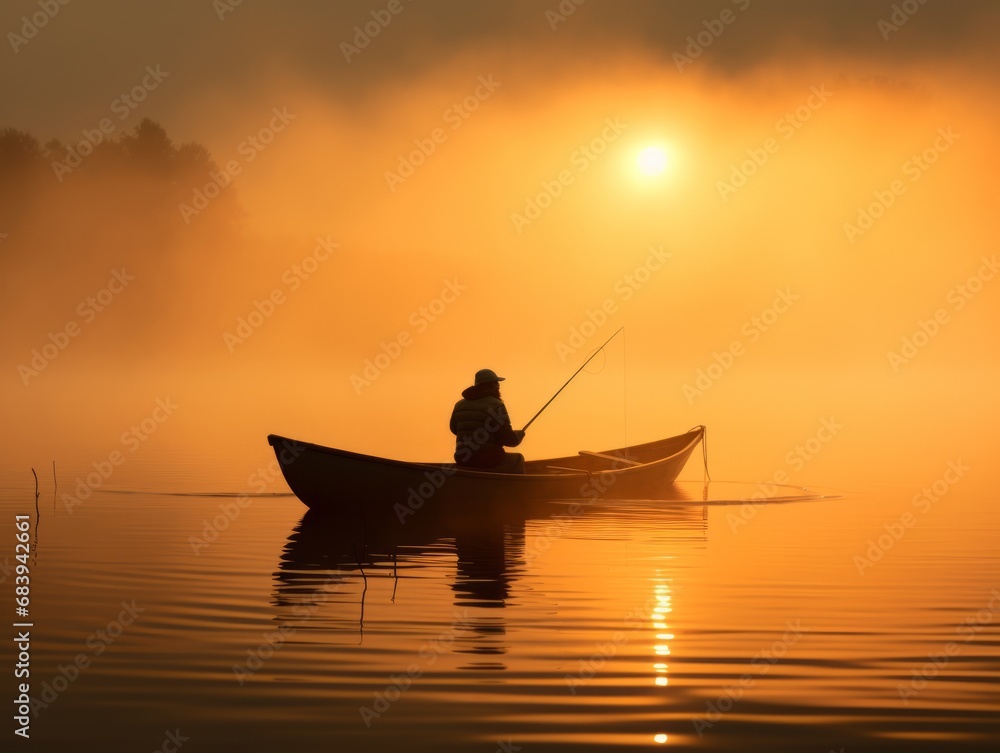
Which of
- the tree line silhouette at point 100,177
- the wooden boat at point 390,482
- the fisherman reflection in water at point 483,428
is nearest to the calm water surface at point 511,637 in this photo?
the wooden boat at point 390,482

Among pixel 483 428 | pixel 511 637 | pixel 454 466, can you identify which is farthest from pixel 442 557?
pixel 511 637

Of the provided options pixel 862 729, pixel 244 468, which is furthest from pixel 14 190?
pixel 862 729

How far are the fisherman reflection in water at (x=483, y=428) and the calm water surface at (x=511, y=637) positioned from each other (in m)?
1.37

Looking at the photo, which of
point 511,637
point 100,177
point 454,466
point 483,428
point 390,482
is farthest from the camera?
point 100,177

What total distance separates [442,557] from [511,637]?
560cm

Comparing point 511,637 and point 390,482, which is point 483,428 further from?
point 511,637

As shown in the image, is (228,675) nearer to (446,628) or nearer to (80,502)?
(446,628)

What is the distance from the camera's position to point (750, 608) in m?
13.7

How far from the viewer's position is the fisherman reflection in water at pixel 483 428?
21.2m

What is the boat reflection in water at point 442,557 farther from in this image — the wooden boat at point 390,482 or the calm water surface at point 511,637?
the wooden boat at point 390,482

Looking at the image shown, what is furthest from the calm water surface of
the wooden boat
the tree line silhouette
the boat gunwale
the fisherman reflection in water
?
the tree line silhouette

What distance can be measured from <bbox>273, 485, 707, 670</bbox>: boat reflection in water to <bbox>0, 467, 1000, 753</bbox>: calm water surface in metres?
0.06

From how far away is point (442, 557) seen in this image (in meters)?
17.5

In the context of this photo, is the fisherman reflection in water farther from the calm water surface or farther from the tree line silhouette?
the tree line silhouette
